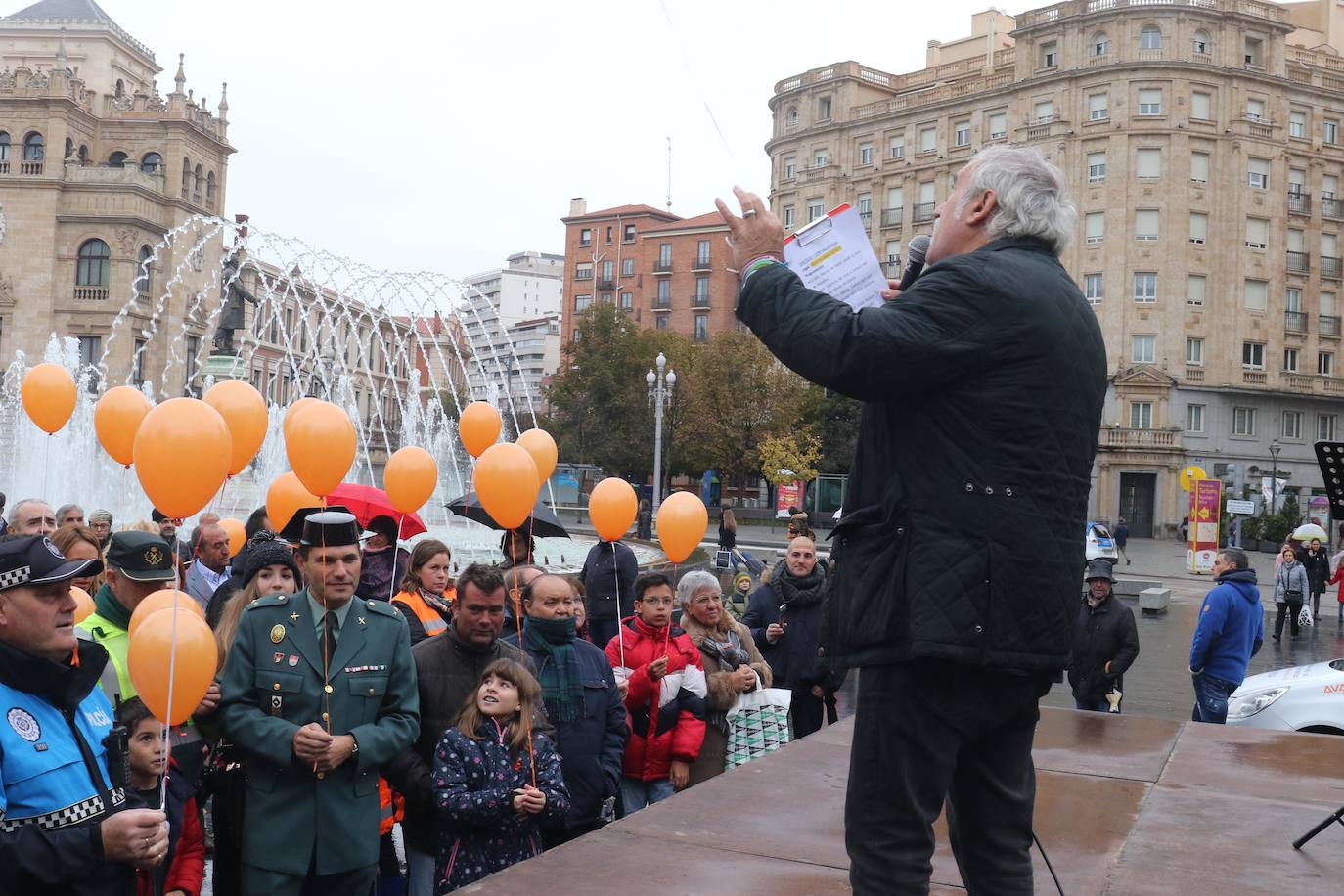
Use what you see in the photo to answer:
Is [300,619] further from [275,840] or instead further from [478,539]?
[478,539]

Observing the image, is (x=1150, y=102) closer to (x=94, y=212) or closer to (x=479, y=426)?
(x=94, y=212)

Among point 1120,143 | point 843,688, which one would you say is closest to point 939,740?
point 843,688

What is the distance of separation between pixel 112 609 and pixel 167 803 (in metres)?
1.05

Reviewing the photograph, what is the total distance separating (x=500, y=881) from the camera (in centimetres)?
375

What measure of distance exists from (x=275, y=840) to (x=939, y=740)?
2.63 meters

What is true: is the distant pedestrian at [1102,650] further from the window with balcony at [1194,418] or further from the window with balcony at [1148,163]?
the window with balcony at [1148,163]

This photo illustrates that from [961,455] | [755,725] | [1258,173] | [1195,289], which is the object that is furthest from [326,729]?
[1258,173]

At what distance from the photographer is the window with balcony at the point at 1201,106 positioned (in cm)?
5419

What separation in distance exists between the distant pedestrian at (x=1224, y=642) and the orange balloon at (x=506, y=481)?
549 cm

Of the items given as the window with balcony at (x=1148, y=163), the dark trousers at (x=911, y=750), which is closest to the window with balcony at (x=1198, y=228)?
the window with balcony at (x=1148, y=163)

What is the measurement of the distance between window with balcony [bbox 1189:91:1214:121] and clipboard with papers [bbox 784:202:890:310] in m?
58.0

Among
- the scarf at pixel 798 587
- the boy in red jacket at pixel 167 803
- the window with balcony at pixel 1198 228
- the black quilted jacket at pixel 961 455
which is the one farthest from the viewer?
the window with balcony at pixel 1198 228

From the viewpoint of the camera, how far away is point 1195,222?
178 ft

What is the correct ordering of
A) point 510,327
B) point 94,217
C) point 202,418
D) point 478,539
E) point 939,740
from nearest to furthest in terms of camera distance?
point 939,740
point 202,418
point 478,539
point 94,217
point 510,327
